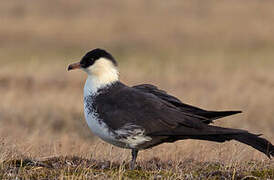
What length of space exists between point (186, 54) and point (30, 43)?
292 inches

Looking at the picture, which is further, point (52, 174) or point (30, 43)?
point (30, 43)

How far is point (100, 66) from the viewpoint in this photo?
254 inches

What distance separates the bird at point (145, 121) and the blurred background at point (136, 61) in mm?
622

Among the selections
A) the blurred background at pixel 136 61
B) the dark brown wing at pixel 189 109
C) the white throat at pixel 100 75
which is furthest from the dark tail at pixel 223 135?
the white throat at pixel 100 75

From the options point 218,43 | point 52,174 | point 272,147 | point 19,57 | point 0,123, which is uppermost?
point 218,43

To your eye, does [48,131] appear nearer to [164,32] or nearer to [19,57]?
[19,57]

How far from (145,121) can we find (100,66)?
1037mm

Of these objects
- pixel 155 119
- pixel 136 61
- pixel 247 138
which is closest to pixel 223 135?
pixel 247 138

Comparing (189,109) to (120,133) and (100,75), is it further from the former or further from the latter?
(100,75)

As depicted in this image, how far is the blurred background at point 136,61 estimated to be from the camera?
10470 mm

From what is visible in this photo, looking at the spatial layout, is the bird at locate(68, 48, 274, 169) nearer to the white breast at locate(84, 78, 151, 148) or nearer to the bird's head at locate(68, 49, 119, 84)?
the white breast at locate(84, 78, 151, 148)

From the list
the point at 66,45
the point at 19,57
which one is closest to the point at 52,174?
the point at 19,57

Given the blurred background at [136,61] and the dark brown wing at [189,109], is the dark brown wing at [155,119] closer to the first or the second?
the dark brown wing at [189,109]

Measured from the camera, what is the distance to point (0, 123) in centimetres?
1124
